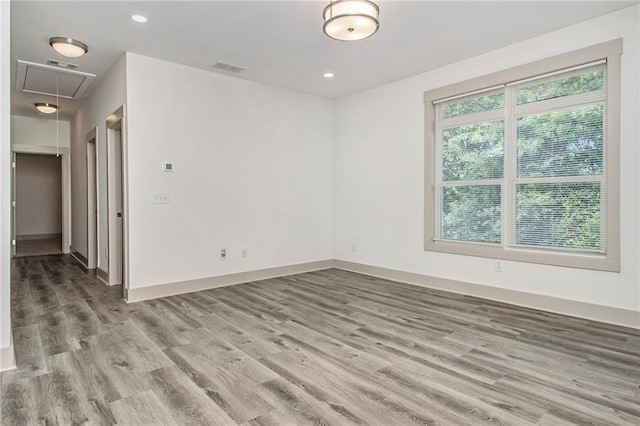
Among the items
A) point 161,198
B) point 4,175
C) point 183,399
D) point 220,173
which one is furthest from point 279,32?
point 183,399

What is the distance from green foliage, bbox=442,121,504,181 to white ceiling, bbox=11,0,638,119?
0.89 m

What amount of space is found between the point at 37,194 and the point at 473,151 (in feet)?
36.8

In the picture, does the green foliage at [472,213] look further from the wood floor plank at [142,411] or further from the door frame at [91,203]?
the door frame at [91,203]

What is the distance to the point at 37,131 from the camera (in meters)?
7.66

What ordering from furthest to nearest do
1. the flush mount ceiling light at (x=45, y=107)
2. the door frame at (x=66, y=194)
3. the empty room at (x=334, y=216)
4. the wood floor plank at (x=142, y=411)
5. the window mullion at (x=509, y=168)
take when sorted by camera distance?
1. the door frame at (x=66, y=194)
2. the flush mount ceiling light at (x=45, y=107)
3. the window mullion at (x=509, y=168)
4. the empty room at (x=334, y=216)
5. the wood floor plank at (x=142, y=411)

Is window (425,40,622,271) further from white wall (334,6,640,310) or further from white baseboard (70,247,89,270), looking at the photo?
white baseboard (70,247,89,270)

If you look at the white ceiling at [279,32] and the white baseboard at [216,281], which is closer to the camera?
the white ceiling at [279,32]

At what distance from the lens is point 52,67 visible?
4.65 metres

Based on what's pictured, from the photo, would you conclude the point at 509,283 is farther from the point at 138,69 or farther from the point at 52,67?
the point at 52,67

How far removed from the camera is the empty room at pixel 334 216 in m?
2.33

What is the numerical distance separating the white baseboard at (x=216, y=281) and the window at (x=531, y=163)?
6.86 ft

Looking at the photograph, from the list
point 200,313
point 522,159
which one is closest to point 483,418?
point 200,313

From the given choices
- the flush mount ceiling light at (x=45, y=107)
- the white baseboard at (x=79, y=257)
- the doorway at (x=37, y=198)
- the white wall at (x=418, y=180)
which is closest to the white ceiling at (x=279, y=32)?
the white wall at (x=418, y=180)

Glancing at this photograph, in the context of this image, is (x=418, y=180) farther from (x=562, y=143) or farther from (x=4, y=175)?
(x=4, y=175)
